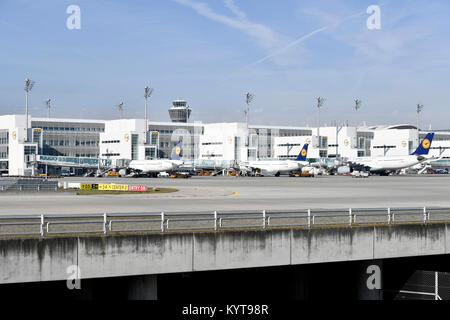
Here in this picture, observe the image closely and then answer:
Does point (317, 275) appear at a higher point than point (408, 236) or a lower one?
lower

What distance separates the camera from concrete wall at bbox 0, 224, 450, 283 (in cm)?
1994

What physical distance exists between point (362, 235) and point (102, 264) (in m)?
11.6

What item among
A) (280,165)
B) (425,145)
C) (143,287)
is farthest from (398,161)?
(143,287)

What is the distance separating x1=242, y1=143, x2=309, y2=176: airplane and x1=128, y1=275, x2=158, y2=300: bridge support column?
402ft

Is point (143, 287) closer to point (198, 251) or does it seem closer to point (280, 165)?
point (198, 251)

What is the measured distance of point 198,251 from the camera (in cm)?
2230

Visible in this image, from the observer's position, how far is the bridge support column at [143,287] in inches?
859

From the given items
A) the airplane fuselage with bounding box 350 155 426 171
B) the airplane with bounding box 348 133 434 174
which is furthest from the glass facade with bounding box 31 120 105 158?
the airplane fuselage with bounding box 350 155 426 171

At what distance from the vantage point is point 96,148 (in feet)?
627

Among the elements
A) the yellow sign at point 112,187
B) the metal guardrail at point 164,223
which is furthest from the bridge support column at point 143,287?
the yellow sign at point 112,187

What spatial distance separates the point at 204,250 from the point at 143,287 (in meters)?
2.71

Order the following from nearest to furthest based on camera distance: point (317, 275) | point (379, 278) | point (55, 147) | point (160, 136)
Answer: point (379, 278)
point (317, 275)
point (55, 147)
point (160, 136)
